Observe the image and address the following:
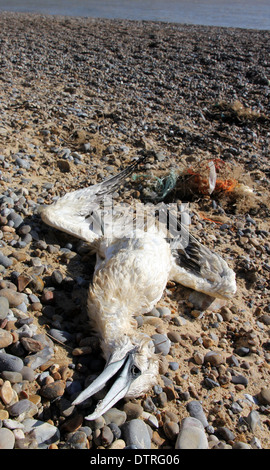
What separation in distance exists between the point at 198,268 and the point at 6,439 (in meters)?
Answer: 2.56

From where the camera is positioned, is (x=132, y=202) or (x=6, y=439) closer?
(x=6, y=439)

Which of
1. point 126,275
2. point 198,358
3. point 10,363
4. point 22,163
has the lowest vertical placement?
point 198,358

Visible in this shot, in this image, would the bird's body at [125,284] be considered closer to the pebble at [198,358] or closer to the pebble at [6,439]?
the pebble at [198,358]

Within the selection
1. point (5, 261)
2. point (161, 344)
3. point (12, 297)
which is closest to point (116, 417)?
point (161, 344)

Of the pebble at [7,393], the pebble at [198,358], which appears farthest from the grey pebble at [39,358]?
the pebble at [198,358]

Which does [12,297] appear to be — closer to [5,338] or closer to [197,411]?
[5,338]

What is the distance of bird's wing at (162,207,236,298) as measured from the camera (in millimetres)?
3912

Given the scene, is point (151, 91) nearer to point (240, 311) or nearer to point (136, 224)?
point (136, 224)

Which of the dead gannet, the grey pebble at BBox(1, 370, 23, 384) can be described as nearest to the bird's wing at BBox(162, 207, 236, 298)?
the dead gannet

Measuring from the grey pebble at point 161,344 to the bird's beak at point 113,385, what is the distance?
629 mm

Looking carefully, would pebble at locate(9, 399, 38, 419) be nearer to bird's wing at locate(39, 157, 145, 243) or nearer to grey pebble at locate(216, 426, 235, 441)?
grey pebble at locate(216, 426, 235, 441)

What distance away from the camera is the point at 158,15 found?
73.5ft

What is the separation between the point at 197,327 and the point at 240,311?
1.78 feet

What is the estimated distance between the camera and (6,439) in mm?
2234
